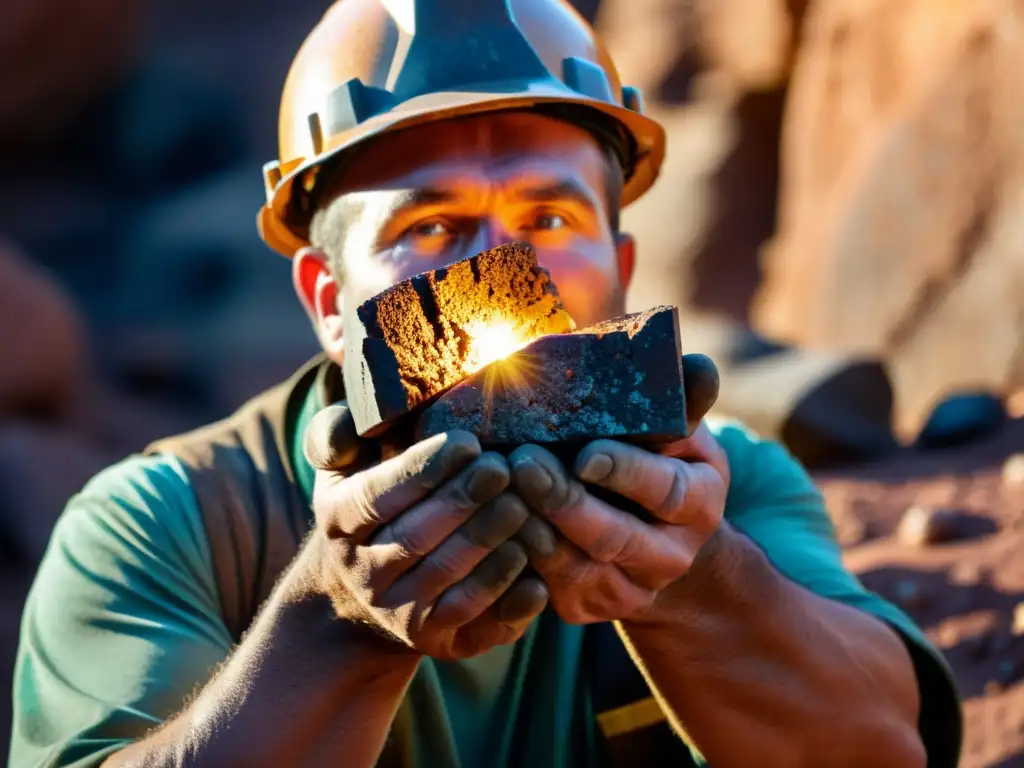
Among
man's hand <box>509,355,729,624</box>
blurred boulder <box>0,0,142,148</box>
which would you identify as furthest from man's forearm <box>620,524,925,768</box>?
blurred boulder <box>0,0,142,148</box>

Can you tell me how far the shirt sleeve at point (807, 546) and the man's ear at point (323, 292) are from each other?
2.72 feet

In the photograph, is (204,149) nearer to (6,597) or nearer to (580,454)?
(6,597)

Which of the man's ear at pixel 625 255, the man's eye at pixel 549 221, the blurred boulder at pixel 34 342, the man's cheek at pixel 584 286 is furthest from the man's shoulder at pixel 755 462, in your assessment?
the blurred boulder at pixel 34 342

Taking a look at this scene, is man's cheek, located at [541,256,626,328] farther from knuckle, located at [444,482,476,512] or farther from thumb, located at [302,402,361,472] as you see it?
knuckle, located at [444,482,476,512]

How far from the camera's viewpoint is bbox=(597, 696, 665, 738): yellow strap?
2338mm

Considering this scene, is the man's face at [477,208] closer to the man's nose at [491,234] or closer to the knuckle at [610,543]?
the man's nose at [491,234]

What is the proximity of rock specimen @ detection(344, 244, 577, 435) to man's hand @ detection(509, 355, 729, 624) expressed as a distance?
0.23 metres

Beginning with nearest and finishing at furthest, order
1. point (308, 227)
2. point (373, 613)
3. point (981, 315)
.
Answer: point (373, 613), point (308, 227), point (981, 315)

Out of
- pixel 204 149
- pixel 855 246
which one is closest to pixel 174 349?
pixel 204 149

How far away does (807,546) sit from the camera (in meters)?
2.47

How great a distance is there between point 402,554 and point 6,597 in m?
5.20

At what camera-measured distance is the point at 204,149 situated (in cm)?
1288

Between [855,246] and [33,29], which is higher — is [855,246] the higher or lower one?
the lower one

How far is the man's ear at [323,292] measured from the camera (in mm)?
2463
